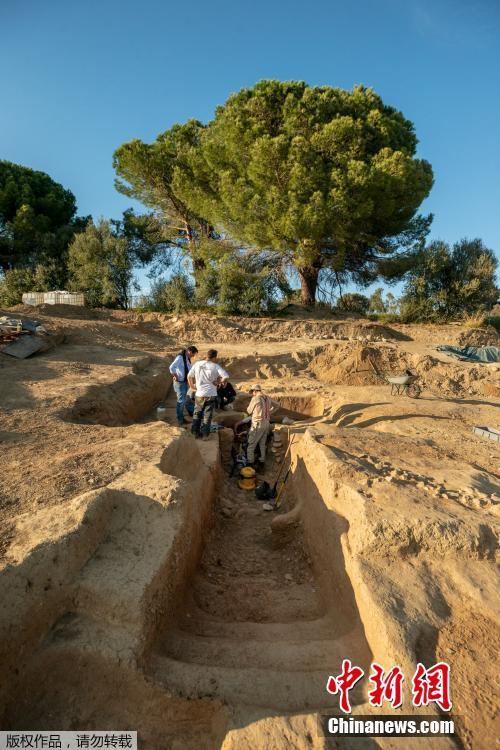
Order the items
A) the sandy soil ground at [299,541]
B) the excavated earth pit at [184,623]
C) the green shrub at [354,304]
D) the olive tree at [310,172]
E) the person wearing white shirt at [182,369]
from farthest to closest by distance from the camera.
Result: the green shrub at [354,304] < the olive tree at [310,172] < the person wearing white shirt at [182,369] < the sandy soil ground at [299,541] < the excavated earth pit at [184,623]

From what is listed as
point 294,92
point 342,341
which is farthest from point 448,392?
point 294,92

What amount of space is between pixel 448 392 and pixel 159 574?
36.5ft

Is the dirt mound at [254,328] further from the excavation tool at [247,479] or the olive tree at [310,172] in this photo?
the excavation tool at [247,479]

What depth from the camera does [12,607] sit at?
234 cm

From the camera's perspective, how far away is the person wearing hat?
21.7 ft

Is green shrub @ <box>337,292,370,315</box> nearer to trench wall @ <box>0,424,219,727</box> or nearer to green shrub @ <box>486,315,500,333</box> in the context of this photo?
green shrub @ <box>486,315,500,333</box>

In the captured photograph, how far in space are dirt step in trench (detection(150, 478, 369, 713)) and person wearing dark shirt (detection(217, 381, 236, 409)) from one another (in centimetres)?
400

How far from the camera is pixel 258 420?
22.0 ft

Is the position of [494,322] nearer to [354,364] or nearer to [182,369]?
[354,364]

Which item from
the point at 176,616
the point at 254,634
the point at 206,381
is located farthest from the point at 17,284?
the point at 254,634

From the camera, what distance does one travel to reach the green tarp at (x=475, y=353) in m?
13.6
